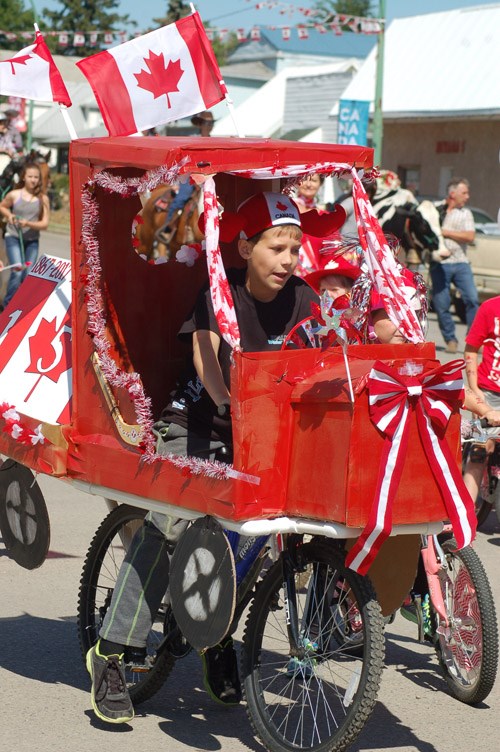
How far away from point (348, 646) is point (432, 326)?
48.1 ft

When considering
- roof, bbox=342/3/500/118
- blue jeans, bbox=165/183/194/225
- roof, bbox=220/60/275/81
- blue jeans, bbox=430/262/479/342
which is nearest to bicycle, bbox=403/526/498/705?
blue jeans, bbox=165/183/194/225

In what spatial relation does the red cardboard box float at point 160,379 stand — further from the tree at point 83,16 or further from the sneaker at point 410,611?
the tree at point 83,16

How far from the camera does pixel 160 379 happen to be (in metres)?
5.43

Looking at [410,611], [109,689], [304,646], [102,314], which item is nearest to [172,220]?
[102,314]

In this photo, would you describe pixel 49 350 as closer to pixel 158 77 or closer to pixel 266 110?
pixel 158 77

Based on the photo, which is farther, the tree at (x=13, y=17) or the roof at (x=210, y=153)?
the tree at (x=13, y=17)

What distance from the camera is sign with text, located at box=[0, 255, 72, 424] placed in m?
5.13

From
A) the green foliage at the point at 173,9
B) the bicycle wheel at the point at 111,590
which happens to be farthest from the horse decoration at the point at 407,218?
the green foliage at the point at 173,9

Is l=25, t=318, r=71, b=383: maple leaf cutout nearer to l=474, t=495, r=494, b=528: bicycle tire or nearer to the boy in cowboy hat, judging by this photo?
the boy in cowboy hat

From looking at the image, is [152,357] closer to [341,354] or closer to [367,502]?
[341,354]

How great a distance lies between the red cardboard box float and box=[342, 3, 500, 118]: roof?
25834 mm

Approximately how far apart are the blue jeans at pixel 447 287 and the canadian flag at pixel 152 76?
1019cm

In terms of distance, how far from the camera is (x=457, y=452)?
162 inches

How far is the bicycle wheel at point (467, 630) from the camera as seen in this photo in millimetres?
4762
